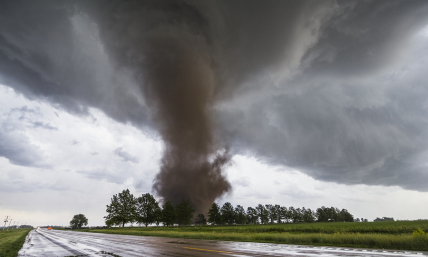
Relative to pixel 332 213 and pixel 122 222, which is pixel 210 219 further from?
pixel 332 213

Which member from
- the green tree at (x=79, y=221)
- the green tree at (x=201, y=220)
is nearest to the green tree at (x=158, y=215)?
the green tree at (x=201, y=220)

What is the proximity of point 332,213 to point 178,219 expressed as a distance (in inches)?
5238

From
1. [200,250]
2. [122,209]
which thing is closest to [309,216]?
[122,209]

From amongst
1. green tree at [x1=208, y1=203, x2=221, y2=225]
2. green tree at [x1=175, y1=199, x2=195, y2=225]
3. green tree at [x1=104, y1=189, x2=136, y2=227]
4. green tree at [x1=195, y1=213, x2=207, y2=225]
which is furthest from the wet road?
green tree at [x1=195, y1=213, x2=207, y2=225]

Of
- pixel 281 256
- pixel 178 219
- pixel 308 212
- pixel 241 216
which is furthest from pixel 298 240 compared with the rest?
pixel 308 212

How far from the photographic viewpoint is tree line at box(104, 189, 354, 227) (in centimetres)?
7694

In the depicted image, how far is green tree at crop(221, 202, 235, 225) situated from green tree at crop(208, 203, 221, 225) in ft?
9.95

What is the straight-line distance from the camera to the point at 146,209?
8850 centimetres

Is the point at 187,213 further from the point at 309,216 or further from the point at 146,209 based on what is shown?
the point at 309,216

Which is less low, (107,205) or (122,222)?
(107,205)

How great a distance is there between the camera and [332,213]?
166875 mm

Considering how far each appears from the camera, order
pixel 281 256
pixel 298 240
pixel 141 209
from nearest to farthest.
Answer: pixel 281 256, pixel 298 240, pixel 141 209

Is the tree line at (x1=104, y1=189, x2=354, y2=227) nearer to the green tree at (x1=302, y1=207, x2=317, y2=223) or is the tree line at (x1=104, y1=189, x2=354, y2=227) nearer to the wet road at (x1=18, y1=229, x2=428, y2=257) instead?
the green tree at (x1=302, y1=207, x2=317, y2=223)

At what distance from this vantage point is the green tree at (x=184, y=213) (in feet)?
324
